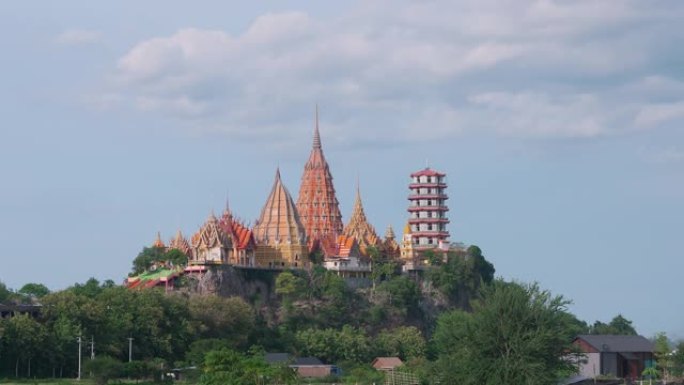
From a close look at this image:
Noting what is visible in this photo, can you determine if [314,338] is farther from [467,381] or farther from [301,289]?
[467,381]

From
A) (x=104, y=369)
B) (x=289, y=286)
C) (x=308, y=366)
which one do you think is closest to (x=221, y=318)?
(x=308, y=366)

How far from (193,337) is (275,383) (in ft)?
87.5

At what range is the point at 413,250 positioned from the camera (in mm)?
128250

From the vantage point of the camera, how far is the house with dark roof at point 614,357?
87.5 m

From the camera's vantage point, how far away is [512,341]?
6266 centimetres

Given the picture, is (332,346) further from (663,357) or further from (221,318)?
(663,357)

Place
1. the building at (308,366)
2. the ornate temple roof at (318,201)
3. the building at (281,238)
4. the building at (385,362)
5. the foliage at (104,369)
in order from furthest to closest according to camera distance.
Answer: the ornate temple roof at (318,201), the building at (281,238), the building at (385,362), the building at (308,366), the foliage at (104,369)

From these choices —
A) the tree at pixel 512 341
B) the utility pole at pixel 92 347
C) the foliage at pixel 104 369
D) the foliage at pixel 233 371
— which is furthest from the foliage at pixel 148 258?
the tree at pixel 512 341

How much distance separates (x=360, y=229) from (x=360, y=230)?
0.86 ft

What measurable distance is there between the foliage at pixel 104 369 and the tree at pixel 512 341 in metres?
20.0

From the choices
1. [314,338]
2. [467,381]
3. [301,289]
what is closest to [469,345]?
[467,381]

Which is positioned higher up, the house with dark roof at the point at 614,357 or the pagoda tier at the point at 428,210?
the pagoda tier at the point at 428,210

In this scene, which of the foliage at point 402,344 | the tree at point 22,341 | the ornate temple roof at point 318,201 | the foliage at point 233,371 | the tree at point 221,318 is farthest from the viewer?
the ornate temple roof at point 318,201

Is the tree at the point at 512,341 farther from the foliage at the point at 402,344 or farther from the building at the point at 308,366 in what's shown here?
the foliage at the point at 402,344
